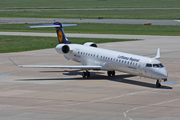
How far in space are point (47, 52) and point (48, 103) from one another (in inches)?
1251

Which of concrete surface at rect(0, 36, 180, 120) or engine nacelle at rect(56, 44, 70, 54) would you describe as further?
engine nacelle at rect(56, 44, 70, 54)

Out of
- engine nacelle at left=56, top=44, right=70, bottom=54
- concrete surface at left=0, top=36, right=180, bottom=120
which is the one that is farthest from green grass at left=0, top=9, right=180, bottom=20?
engine nacelle at left=56, top=44, right=70, bottom=54

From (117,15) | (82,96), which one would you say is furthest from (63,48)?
(117,15)

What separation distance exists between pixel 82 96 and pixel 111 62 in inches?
308

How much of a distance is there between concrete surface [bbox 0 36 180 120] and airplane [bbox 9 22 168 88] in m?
1.13

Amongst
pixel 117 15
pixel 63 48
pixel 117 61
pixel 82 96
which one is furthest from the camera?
pixel 117 15

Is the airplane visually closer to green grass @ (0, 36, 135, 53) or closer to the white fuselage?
the white fuselage

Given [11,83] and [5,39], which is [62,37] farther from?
[5,39]

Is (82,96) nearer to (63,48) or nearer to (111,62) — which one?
(111,62)

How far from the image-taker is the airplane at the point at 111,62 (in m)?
29.7

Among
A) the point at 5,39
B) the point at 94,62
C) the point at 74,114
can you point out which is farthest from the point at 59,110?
the point at 5,39

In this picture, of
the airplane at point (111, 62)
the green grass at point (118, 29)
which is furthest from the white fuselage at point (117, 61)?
the green grass at point (118, 29)

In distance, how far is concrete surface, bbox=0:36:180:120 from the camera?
70.7 feet

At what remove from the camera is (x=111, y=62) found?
3388 cm
